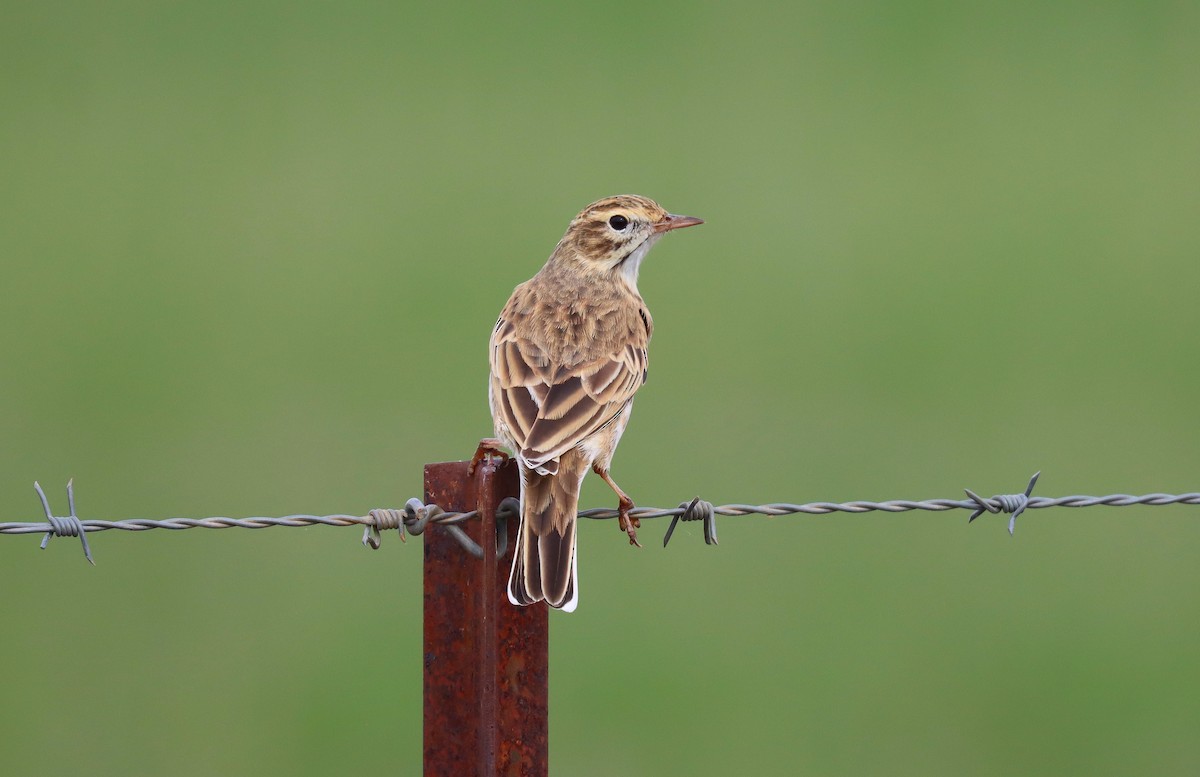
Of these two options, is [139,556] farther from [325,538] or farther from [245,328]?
[245,328]

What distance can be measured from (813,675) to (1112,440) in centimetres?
433

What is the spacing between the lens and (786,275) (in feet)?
50.4

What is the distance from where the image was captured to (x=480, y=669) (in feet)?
14.3

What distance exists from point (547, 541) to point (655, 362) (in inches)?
369

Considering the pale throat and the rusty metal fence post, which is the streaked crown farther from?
the rusty metal fence post

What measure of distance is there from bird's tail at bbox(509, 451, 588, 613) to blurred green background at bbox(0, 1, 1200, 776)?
4.05 meters

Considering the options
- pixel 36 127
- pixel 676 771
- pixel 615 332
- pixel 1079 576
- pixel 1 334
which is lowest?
pixel 676 771

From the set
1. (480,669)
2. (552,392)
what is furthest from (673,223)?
(480,669)

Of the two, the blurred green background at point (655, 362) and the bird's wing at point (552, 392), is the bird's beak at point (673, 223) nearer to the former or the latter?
the bird's wing at point (552, 392)

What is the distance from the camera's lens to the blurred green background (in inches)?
372

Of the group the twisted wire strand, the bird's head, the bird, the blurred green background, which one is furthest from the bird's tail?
the blurred green background

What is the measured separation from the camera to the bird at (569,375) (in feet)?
15.5

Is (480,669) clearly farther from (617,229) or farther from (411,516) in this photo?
(617,229)

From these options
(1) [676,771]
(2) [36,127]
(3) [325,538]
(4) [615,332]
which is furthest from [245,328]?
(4) [615,332]
